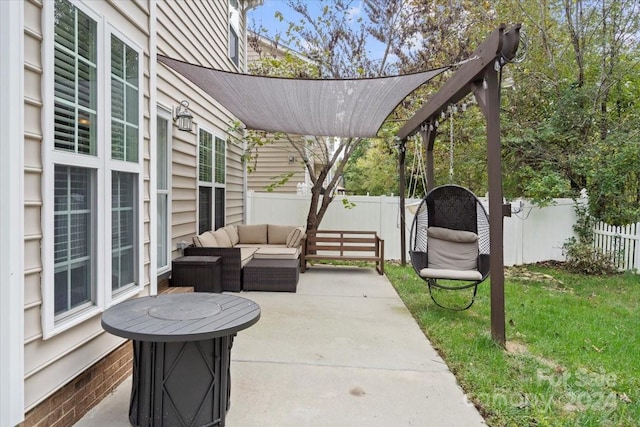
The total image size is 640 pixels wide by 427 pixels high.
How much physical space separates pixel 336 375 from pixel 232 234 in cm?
459

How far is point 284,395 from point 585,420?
1.86m

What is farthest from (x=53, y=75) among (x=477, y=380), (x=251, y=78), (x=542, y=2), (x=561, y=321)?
(x=542, y=2)

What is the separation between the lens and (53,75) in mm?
2062

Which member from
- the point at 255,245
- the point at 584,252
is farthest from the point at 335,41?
the point at 584,252

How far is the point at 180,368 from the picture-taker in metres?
2.17

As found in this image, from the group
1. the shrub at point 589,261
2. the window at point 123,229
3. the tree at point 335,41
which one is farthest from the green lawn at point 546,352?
the tree at point 335,41

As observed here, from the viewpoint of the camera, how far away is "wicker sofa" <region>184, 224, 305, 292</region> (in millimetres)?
5488

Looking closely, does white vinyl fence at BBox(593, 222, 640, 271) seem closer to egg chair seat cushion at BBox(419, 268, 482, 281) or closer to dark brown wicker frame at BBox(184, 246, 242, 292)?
egg chair seat cushion at BBox(419, 268, 482, 281)

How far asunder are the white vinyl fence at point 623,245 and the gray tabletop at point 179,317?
7.64m

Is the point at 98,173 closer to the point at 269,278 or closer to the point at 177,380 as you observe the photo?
the point at 177,380

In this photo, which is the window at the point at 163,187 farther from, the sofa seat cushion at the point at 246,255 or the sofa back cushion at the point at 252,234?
the sofa back cushion at the point at 252,234

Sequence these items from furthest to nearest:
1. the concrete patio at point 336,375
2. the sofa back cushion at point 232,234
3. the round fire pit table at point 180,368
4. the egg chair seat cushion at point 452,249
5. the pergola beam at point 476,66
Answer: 1. the sofa back cushion at point 232,234
2. the egg chair seat cushion at point 452,249
3. the pergola beam at point 476,66
4. the concrete patio at point 336,375
5. the round fire pit table at point 180,368

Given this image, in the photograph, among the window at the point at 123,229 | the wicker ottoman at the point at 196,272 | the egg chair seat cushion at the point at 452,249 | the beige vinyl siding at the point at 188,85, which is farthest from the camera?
the egg chair seat cushion at the point at 452,249

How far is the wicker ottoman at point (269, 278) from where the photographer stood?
18.7 feet
